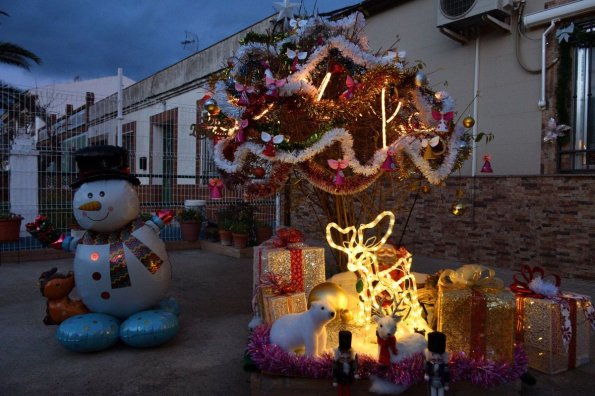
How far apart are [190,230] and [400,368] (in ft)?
25.9

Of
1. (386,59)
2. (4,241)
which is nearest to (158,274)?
(386,59)

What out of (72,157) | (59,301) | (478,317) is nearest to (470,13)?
(478,317)

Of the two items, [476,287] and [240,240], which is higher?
[476,287]

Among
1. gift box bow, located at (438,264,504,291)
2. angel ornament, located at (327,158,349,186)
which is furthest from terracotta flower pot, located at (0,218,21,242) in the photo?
gift box bow, located at (438,264,504,291)

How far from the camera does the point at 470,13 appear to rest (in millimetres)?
8422

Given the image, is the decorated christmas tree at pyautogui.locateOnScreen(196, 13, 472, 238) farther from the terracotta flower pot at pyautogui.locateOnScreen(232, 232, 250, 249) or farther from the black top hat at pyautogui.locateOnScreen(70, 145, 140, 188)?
the terracotta flower pot at pyautogui.locateOnScreen(232, 232, 250, 249)

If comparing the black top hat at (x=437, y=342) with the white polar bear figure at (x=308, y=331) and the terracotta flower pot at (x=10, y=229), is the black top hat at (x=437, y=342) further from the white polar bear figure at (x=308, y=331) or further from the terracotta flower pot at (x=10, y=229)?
the terracotta flower pot at (x=10, y=229)

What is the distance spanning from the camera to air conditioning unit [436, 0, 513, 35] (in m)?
8.21

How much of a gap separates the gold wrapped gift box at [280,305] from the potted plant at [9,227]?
266 inches

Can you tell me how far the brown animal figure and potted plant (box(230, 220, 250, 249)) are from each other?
16.0 ft

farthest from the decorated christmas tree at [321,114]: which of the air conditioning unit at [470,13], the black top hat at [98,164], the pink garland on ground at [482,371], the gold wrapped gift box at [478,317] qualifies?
the air conditioning unit at [470,13]

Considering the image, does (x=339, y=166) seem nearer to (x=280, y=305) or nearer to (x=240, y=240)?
(x=280, y=305)

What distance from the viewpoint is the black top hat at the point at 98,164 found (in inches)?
177

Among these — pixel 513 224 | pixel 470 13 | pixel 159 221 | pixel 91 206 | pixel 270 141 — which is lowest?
pixel 513 224
